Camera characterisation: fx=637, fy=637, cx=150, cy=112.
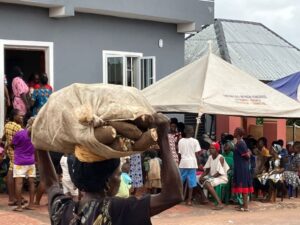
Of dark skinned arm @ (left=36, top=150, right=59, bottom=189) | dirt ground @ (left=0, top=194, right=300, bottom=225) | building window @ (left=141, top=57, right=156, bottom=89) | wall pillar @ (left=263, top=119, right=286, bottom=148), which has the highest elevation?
building window @ (left=141, top=57, right=156, bottom=89)

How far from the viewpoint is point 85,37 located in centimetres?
1371

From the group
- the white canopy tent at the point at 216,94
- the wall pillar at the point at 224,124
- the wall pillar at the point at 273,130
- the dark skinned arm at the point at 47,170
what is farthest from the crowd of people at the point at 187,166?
the dark skinned arm at the point at 47,170

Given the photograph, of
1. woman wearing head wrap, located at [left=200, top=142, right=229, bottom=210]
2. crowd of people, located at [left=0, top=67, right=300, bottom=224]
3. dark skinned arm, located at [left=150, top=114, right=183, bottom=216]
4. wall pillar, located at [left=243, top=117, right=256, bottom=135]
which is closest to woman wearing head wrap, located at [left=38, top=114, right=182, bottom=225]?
dark skinned arm, located at [left=150, top=114, right=183, bottom=216]

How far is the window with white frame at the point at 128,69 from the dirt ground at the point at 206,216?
366 centimetres

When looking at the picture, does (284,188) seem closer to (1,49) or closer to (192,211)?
(192,211)

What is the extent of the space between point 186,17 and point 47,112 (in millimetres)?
12741

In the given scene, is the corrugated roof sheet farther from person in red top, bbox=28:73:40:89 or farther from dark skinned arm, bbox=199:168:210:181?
person in red top, bbox=28:73:40:89

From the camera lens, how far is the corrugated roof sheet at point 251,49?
2462cm

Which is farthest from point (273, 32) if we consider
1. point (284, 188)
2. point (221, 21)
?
point (284, 188)

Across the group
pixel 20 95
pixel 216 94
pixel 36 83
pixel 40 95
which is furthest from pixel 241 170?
pixel 20 95

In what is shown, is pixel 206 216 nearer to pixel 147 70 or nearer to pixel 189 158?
pixel 189 158

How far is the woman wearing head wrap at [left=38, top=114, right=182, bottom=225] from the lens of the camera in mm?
2621

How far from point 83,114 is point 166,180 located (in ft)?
1.47

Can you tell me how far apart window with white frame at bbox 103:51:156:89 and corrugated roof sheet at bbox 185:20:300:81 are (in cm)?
924
